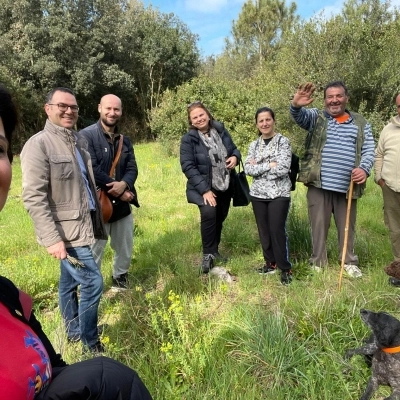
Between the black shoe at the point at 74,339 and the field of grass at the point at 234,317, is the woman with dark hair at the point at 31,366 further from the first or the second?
the black shoe at the point at 74,339

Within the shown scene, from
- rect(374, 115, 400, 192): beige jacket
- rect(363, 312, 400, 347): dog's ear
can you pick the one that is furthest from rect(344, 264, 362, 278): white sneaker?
rect(363, 312, 400, 347): dog's ear

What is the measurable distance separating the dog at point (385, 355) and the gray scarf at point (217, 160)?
7.39 ft

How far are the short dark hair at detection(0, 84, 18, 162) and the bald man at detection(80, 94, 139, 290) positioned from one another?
2237 mm

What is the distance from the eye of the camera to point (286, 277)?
3.78m

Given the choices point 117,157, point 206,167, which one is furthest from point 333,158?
point 117,157

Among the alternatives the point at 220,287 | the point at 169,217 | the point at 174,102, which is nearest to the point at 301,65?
the point at 174,102

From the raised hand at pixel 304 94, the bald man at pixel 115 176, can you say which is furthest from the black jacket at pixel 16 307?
the raised hand at pixel 304 94

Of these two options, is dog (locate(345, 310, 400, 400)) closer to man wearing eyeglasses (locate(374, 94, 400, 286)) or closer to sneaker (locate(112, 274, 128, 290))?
man wearing eyeglasses (locate(374, 94, 400, 286))

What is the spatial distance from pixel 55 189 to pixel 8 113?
1.49 m

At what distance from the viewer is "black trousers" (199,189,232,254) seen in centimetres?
411

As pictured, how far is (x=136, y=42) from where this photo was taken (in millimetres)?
21750

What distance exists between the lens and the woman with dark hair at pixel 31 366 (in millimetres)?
1098

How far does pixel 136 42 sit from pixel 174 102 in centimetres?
860

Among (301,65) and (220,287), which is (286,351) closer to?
(220,287)
